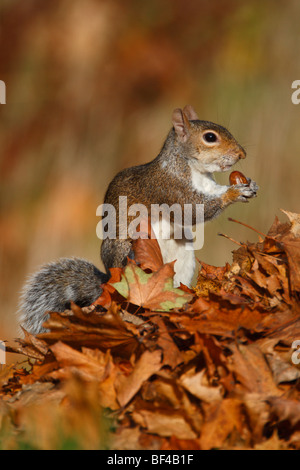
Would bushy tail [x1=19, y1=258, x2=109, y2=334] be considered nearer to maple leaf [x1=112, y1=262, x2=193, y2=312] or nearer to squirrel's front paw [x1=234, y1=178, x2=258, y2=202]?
squirrel's front paw [x1=234, y1=178, x2=258, y2=202]

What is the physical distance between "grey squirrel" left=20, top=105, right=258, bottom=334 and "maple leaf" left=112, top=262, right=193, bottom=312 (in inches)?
29.7

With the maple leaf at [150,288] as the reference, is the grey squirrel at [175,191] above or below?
above

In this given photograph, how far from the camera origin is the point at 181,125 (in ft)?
6.58

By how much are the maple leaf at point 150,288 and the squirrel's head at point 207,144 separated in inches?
37.5

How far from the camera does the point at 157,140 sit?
312 centimetres

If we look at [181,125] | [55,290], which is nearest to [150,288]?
[55,290]

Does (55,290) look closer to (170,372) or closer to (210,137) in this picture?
(210,137)

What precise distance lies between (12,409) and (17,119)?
8.42ft

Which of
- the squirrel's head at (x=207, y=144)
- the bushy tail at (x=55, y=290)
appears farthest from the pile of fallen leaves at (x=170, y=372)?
the squirrel's head at (x=207, y=144)

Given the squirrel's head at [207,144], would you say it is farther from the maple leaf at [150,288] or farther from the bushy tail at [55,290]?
the maple leaf at [150,288]

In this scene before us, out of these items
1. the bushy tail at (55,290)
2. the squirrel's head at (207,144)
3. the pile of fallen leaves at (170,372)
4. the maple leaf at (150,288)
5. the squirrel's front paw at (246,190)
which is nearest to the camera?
the pile of fallen leaves at (170,372)

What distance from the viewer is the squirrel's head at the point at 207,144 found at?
1.93 meters

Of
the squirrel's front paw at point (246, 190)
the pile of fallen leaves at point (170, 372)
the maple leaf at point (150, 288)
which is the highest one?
the squirrel's front paw at point (246, 190)
